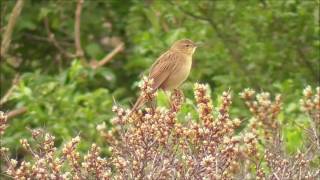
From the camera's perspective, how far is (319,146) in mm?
4730

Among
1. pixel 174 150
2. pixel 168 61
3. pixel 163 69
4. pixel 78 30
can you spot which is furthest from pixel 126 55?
pixel 174 150

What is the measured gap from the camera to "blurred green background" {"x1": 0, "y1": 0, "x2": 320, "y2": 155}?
8.93m

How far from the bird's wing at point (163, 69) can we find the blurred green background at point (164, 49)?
3.88 feet

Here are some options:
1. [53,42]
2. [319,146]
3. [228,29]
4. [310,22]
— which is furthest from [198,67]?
[319,146]

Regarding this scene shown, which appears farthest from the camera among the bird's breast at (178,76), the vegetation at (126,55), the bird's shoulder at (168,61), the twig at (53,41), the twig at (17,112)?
the twig at (53,41)

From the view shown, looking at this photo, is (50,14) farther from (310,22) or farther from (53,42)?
(310,22)

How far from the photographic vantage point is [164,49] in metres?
9.62

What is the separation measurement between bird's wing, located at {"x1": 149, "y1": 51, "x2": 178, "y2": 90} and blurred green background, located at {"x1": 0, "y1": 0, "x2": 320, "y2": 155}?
1184mm

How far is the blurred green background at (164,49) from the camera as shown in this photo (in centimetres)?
893

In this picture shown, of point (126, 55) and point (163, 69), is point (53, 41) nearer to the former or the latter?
point (126, 55)

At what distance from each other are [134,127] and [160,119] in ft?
0.50

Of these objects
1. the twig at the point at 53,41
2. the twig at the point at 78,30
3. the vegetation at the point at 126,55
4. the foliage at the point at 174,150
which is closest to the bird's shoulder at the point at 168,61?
the vegetation at the point at 126,55

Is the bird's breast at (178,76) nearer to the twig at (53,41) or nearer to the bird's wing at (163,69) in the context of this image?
the bird's wing at (163,69)

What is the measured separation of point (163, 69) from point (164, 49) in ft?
9.02
